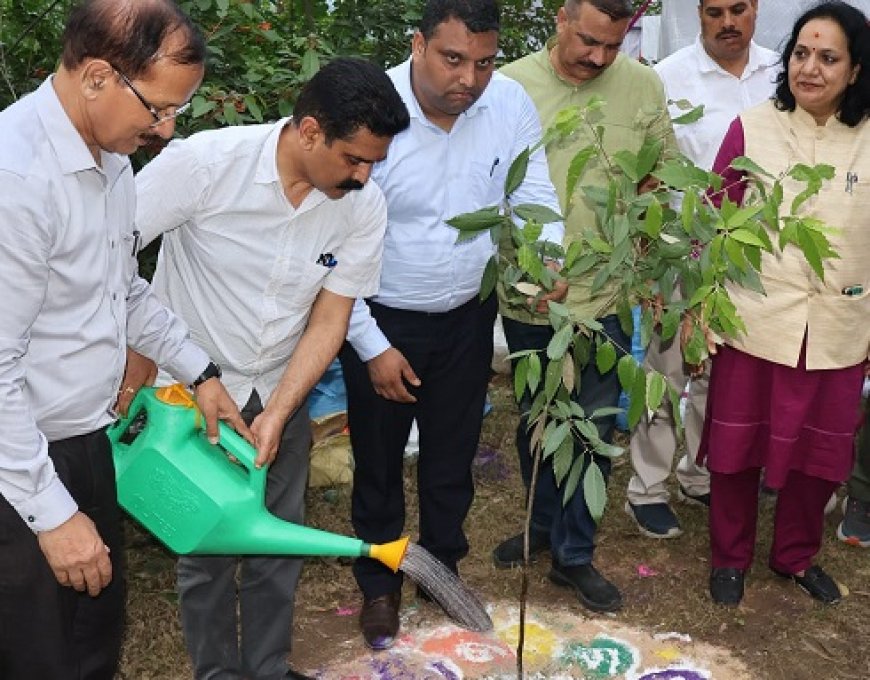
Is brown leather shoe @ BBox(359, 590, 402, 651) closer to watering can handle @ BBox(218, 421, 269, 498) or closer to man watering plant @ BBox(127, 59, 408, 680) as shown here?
man watering plant @ BBox(127, 59, 408, 680)

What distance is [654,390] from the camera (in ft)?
8.14

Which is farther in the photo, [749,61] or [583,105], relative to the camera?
[749,61]

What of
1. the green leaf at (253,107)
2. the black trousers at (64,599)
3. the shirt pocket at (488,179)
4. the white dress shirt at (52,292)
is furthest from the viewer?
the green leaf at (253,107)

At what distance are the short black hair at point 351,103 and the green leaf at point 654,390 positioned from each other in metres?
0.82

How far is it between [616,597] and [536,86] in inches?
68.3

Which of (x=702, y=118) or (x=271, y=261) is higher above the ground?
(x=702, y=118)

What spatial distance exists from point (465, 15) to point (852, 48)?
1227 millimetres

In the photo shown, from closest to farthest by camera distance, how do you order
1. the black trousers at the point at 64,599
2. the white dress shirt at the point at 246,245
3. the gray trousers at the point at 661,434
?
the black trousers at the point at 64,599 → the white dress shirt at the point at 246,245 → the gray trousers at the point at 661,434

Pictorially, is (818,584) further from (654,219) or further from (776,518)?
(654,219)

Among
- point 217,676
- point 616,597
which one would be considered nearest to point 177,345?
point 217,676

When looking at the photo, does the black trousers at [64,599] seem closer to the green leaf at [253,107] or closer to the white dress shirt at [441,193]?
the white dress shirt at [441,193]

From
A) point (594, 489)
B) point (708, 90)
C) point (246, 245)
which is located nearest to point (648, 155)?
point (594, 489)

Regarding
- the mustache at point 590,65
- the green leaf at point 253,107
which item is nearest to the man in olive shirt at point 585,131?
the mustache at point 590,65

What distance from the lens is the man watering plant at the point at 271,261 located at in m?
2.68
